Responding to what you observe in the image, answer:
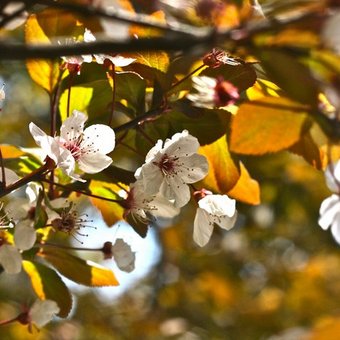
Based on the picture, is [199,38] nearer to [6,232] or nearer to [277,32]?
[277,32]

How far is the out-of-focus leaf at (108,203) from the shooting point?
840 mm

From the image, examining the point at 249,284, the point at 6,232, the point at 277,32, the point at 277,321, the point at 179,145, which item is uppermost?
the point at 277,32

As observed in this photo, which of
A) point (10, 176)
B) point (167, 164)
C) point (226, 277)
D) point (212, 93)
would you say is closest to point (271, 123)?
point (212, 93)

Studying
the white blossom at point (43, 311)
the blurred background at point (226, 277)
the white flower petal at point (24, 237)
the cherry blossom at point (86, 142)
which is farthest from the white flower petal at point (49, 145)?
the blurred background at point (226, 277)

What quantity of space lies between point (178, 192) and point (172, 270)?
241cm

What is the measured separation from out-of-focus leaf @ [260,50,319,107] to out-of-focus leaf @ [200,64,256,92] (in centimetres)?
19

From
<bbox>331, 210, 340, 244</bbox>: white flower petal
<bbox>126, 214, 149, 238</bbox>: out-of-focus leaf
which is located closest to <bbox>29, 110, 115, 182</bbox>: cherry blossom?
<bbox>126, 214, 149, 238</bbox>: out-of-focus leaf

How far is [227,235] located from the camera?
10.3 feet

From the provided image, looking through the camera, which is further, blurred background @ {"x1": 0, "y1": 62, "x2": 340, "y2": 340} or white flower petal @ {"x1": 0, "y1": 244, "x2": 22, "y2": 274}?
blurred background @ {"x1": 0, "y1": 62, "x2": 340, "y2": 340}

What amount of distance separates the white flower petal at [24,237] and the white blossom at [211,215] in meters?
0.15

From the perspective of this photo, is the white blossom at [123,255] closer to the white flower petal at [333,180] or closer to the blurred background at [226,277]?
the white flower petal at [333,180]

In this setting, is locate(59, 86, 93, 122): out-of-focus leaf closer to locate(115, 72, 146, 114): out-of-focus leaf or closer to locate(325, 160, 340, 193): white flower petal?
locate(115, 72, 146, 114): out-of-focus leaf

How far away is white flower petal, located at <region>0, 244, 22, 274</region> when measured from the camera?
0.80m

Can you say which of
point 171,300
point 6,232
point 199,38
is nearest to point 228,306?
point 171,300
